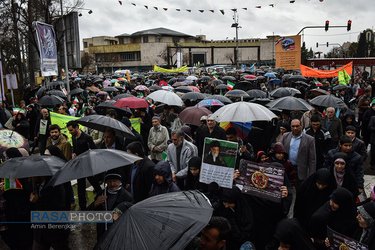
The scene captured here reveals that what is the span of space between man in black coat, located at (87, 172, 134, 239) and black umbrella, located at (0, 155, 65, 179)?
0.63 meters

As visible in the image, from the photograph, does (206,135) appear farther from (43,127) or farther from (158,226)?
(43,127)

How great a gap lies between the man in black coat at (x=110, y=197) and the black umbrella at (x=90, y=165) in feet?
1.00

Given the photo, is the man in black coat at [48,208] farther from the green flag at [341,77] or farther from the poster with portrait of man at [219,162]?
the green flag at [341,77]

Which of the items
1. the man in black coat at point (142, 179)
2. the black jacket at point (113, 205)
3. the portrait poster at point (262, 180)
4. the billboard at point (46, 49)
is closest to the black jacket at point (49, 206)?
the black jacket at point (113, 205)

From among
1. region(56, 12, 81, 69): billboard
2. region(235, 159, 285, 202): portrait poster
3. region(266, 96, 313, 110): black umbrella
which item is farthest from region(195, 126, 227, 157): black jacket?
region(56, 12, 81, 69): billboard

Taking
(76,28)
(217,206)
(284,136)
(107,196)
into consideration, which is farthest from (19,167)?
Result: (76,28)

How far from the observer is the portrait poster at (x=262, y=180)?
156 inches

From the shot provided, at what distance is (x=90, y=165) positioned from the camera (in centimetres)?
365

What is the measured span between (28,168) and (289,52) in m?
17.4

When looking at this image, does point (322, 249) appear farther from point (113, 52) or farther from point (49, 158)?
point (113, 52)

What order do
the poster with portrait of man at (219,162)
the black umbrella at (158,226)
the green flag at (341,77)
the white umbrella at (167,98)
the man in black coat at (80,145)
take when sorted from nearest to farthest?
the black umbrella at (158,226)
the poster with portrait of man at (219,162)
the man in black coat at (80,145)
the white umbrella at (167,98)
the green flag at (341,77)

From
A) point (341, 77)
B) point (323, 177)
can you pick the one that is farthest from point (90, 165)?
point (341, 77)

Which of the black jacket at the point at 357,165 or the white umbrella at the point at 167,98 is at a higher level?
the white umbrella at the point at 167,98

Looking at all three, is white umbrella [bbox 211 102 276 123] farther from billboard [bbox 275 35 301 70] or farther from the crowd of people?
billboard [bbox 275 35 301 70]
